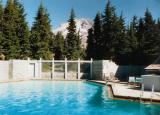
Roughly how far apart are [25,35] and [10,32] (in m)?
2.90

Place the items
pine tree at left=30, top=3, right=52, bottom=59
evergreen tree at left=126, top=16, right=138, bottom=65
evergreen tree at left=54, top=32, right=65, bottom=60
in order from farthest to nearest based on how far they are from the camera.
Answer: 1. evergreen tree at left=54, top=32, right=65, bottom=60
2. pine tree at left=30, top=3, right=52, bottom=59
3. evergreen tree at left=126, top=16, right=138, bottom=65

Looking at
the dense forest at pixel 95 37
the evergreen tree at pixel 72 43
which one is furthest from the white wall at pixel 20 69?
the evergreen tree at pixel 72 43

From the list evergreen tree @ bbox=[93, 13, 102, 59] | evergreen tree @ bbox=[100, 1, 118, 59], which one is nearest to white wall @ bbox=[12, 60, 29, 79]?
evergreen tree @ bbox=[93, 13, 102, 59]

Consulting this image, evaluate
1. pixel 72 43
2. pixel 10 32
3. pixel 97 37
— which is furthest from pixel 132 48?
pixel 10 32

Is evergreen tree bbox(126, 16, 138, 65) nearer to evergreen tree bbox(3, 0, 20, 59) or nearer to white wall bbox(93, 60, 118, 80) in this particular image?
white wall bbox(93, 60, 118, 80)

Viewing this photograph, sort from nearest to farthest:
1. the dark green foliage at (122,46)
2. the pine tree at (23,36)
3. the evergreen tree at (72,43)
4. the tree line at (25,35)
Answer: the tree line at (25,35)
the dark green foliage at (122,46)
the pine tree at (23,36)
the evergreen tree at (72,43)

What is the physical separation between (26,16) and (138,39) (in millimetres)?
18057

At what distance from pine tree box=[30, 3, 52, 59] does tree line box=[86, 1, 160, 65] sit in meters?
7.37

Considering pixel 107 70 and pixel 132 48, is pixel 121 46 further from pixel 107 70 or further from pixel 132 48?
pixel 107 70

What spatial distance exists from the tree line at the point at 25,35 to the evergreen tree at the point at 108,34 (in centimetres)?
476

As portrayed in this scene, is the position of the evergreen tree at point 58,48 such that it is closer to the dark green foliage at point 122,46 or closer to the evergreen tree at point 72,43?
the evergreen tree at point 72,43

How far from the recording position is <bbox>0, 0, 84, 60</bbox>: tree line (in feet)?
137

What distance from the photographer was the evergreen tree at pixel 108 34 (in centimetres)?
4595

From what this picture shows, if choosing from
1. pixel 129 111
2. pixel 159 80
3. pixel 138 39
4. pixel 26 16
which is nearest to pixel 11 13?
pixel 26 16
